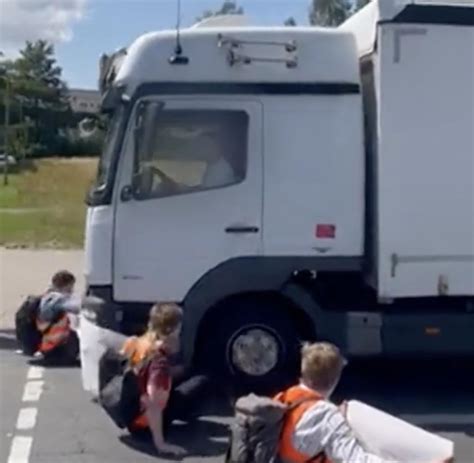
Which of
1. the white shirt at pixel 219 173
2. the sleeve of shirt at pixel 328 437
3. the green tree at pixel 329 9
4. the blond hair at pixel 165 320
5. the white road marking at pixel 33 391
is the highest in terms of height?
the green tree at pixel 329 9

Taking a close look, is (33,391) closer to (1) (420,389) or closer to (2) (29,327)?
(2) (29,327)

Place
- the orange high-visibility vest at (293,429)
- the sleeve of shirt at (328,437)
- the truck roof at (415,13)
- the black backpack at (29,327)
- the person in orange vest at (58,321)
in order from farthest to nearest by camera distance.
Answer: the black backpack at (29,327), the person in orange vest at (58,321), the truck roof at (415,13), the orange high-visibility vest at (293,429), the sleeve of shirt at (328,437)

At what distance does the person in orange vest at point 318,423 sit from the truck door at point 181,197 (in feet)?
13.6

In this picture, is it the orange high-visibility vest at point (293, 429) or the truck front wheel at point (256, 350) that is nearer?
the orange high-visibility vest at point (293, 429)

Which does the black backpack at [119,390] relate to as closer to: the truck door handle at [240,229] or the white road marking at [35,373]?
the truck door handle at [240,229]

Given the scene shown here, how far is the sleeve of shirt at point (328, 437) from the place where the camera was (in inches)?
235

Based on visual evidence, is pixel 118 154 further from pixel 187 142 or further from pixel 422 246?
pixel 422 246

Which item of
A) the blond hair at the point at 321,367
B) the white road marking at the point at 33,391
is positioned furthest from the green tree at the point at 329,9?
the blond hair at the point at 321,367

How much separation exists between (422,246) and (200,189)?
1685 millimetres

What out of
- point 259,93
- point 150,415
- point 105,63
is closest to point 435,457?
point 150,415

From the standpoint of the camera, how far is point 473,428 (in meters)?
10.1

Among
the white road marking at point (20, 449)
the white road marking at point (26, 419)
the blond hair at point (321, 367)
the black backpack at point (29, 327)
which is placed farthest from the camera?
the black backpack at point (29, 327)

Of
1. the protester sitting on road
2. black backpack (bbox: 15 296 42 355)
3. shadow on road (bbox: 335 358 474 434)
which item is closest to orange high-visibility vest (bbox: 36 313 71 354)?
black backpack (bbox: 15 296 42 355)

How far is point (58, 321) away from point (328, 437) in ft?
22.8
